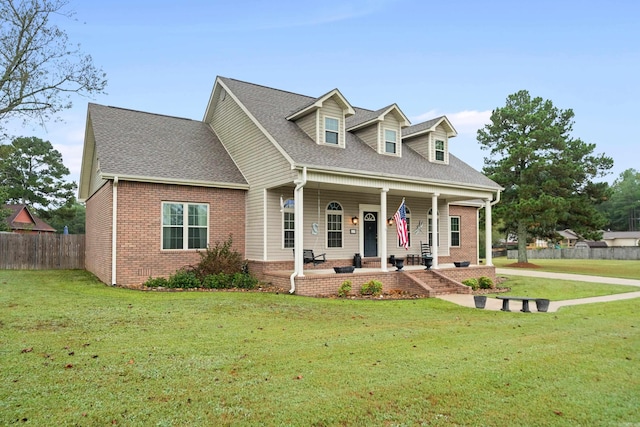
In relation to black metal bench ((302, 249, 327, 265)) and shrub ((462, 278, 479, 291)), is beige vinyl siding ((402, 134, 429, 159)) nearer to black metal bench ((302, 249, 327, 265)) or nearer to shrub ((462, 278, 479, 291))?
shrub ((462, 278, 479, 291))

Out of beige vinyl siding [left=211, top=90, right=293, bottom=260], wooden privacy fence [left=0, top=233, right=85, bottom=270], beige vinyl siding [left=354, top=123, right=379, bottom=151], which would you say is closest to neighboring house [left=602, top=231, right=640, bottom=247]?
beige vinyl siding [left=354, top=123, right=379, bottom=151]

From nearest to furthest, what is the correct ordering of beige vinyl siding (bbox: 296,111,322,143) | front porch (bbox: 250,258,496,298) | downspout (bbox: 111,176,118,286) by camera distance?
front porch (bbox: 250,258,496,298), downspout (bbox: 111,176,118,286), beige vinyl siding (bbox: 296,111,322,143)

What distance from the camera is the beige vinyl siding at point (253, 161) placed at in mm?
14472

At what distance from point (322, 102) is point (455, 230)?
11090 millimetres

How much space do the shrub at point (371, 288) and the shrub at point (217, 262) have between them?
4.38m

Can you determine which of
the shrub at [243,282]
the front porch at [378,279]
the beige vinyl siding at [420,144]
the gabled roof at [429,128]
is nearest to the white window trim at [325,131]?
the gabled roof at [429,128]

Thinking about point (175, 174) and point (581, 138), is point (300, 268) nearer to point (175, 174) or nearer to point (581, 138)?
point (175, 174)

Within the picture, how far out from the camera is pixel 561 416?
4230 mm

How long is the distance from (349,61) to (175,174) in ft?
38.2

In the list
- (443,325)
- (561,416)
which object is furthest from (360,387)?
(443,325)

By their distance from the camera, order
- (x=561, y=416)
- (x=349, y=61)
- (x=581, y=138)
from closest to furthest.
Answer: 1. (x=561, y=416)
2. (x=349, y=61)
3. (x=581, y=138)

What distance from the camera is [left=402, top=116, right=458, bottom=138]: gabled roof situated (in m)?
18.8

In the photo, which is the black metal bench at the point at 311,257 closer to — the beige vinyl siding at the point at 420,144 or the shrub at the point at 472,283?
the shrub at the point at 472,283

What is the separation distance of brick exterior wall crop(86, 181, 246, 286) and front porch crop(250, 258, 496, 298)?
6.77 feet
